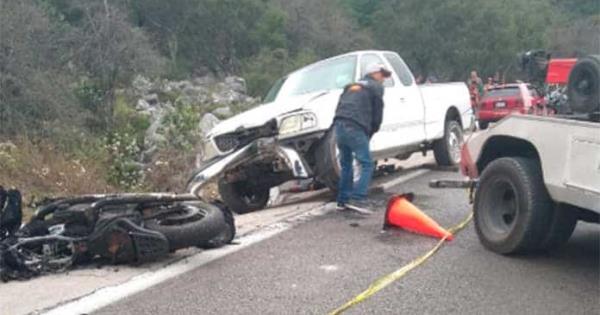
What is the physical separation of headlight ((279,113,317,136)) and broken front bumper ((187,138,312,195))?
0.61 feet

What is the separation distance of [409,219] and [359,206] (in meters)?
1.32

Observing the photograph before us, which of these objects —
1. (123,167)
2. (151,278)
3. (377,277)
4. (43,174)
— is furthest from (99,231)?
(123,167)

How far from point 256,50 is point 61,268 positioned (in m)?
50.9

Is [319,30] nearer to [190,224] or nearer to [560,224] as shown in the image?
[190,224]

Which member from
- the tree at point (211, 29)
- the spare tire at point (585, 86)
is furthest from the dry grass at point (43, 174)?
the tree at point (211, 29)

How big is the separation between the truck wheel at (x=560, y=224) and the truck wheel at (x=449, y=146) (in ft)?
19.2

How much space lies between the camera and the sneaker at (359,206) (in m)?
7.91

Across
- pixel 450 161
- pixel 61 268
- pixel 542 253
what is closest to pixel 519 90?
pixel 450 161

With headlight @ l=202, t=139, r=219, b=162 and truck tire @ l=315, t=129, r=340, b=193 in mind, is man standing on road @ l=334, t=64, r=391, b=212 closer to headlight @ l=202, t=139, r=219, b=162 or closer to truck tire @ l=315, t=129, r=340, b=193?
truck tire @ l=315, t=129, r=340, b=193

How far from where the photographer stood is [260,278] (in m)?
5.39

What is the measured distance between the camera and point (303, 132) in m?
8.38

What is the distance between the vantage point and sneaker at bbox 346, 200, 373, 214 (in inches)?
311

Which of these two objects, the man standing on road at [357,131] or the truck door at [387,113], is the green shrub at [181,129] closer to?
the truck door at [387,113]

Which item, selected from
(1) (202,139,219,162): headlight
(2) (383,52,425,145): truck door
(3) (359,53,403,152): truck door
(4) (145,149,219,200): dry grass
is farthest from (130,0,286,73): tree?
(1) (202,139,219,162): headlight
